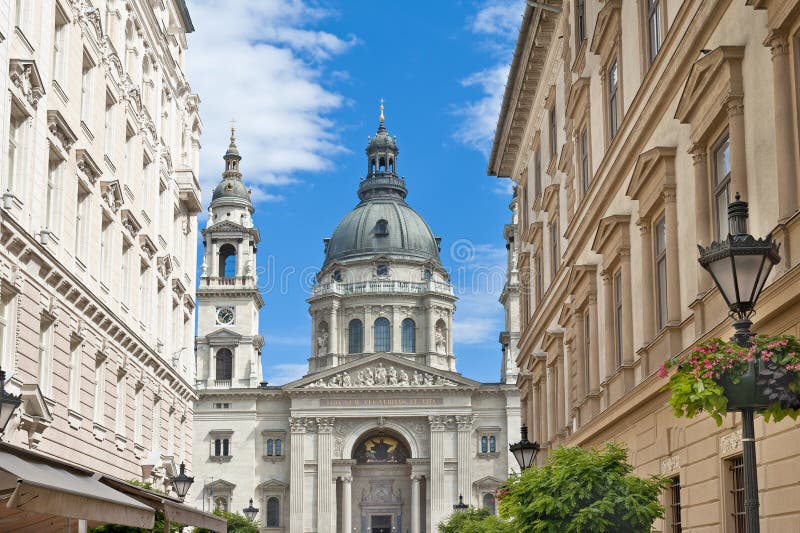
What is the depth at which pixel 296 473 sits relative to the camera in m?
96.1

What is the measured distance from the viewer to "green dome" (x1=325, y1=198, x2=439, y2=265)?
113062 mm

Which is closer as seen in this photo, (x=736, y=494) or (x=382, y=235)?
(x=736, y=494)

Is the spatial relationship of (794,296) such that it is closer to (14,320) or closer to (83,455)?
(14,320)

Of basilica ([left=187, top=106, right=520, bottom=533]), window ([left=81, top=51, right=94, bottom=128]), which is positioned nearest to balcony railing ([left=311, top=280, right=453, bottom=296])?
basilica ([left=187, top=106, right=520, bottom=533])

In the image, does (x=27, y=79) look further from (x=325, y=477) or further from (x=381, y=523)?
(x=381, y=523)

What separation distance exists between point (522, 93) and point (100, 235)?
1446 cm

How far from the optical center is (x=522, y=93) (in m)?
37.9

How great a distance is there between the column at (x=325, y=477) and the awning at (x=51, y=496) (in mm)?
81038

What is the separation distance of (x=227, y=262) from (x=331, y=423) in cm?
1678

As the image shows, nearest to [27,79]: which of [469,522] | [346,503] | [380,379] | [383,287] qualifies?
[469,522]

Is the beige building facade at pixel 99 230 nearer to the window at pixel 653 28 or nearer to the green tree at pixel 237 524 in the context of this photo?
the green tree at pixel 237 524

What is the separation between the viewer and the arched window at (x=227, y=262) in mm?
103062

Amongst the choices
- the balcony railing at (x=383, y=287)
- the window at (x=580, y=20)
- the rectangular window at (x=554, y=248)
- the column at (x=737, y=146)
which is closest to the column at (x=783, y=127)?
the column at (x=737, y=146)

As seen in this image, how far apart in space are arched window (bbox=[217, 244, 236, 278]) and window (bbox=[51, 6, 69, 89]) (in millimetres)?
77107
